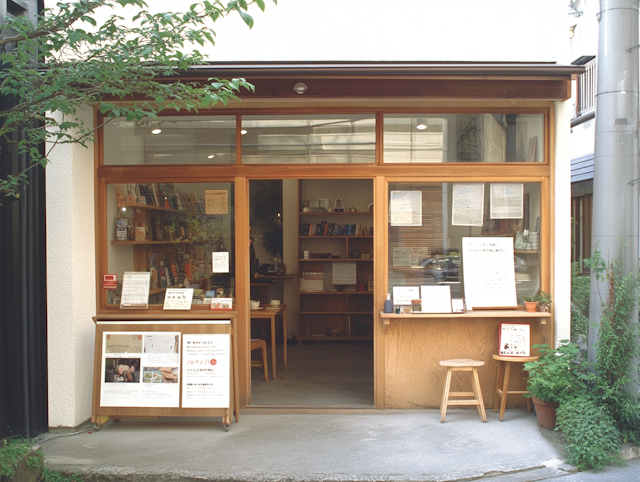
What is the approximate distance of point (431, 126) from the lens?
550 centimetres

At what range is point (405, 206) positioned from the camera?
553 centimetres

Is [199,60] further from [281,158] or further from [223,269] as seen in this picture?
[223,269]

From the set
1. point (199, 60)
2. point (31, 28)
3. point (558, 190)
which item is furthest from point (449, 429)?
point (31, 28)

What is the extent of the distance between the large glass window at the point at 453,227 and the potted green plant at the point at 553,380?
762 mm

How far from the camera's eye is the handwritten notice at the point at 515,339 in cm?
526

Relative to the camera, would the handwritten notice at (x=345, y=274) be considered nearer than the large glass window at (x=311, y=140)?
No

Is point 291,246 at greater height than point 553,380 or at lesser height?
greater

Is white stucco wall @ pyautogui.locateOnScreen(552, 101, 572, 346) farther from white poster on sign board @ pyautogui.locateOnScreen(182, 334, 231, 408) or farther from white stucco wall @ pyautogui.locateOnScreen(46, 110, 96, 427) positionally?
white stucco wall @ pyautogui.locateOnScreen(46, 110, 96, 427)

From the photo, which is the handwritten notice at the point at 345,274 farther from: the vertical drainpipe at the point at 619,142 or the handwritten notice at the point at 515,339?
the vertical drainpipe at the point at 619,142

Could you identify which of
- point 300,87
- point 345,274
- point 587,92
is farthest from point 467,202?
point 587,92

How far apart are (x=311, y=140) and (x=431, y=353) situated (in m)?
2.48

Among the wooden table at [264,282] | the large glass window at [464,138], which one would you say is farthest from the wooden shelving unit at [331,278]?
the large glass window at [464,138]

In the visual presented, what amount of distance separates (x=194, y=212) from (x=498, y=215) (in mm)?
3112

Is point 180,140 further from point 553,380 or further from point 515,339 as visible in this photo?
point 553,380
